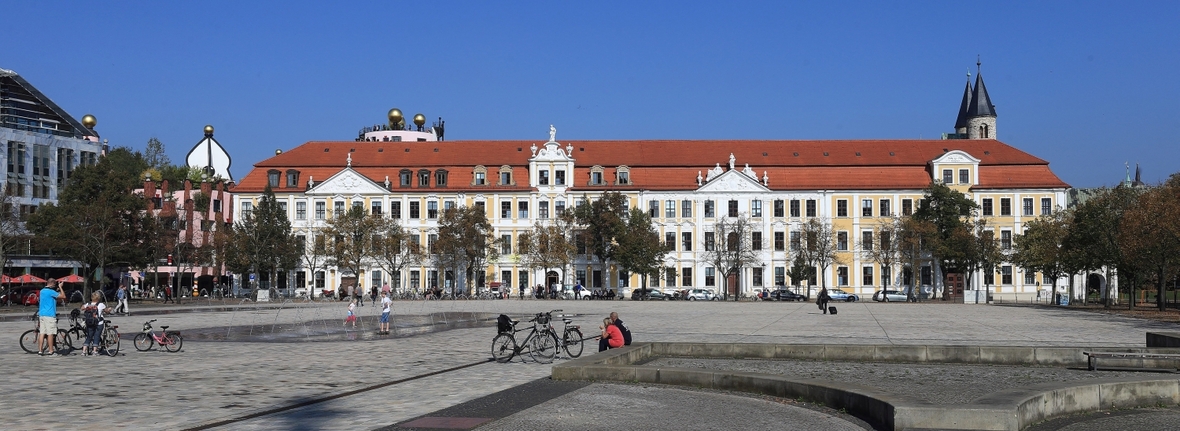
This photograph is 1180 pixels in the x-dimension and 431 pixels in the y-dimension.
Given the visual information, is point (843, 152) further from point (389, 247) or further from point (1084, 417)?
point (1084, 417)

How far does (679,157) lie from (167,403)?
88.8m

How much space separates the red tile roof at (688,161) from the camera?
328ft

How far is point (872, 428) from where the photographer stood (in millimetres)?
14594

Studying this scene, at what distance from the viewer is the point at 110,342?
2631 cm

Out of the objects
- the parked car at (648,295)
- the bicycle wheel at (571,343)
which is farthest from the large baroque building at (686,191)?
the bicycle wheel at (571,343)

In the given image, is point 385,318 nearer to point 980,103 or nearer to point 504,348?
point 504,348

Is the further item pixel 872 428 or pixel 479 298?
pixel 479 298

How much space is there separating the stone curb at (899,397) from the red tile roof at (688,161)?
250 ft

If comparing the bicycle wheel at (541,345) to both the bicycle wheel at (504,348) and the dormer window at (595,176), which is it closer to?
the bicycle wheel at (504,348)

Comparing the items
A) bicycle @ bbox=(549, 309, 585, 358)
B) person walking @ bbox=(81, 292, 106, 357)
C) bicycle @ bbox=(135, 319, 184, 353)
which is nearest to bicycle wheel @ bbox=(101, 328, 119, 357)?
person walking @ bbox=(81, 292, 106, 357)

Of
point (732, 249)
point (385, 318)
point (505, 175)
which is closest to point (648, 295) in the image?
point (732, 249)

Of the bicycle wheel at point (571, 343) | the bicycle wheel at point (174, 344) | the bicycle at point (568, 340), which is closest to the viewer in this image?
the bicycle at point (568, 340)

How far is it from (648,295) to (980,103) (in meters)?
49.0

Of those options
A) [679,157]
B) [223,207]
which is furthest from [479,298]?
[223,207]
